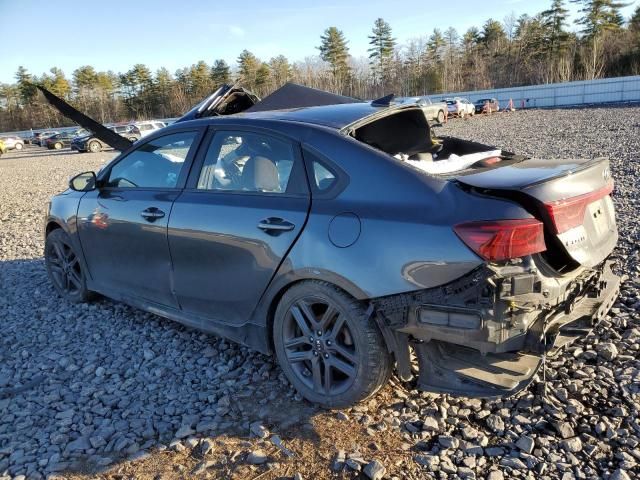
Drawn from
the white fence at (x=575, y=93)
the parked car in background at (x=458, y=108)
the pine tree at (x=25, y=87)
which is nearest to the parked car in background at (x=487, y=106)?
the parked car in background at (x=458, y=108)

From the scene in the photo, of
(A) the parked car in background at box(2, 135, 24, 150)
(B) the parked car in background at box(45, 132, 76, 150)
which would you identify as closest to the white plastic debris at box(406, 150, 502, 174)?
(B) the parked car in background at box(45, 132, 76, 150)

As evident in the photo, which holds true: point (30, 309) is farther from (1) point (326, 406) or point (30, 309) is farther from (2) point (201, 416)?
(1) point (326, 406)

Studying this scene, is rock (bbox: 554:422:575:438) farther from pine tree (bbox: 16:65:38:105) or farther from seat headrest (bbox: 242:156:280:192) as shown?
pine tree (bbox: 16:65:38:105)

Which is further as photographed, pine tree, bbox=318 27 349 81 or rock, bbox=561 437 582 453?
pine tree, bbox=318 27 349 81

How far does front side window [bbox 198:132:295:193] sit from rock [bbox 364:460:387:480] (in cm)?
155

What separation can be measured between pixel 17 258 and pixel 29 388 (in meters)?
3.94

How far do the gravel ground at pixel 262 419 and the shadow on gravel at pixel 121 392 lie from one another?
1 cm

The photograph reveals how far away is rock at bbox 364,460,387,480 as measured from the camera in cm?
A: 233

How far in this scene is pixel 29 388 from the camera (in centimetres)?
336

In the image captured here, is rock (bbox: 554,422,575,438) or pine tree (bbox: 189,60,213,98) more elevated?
pine tree (bbox: 189,60,213,98)

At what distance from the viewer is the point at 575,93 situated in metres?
42.4

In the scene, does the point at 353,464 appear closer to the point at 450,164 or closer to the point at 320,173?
the point at 320,173

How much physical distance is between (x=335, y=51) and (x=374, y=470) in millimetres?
79582

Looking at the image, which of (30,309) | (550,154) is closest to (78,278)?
(30,309)
